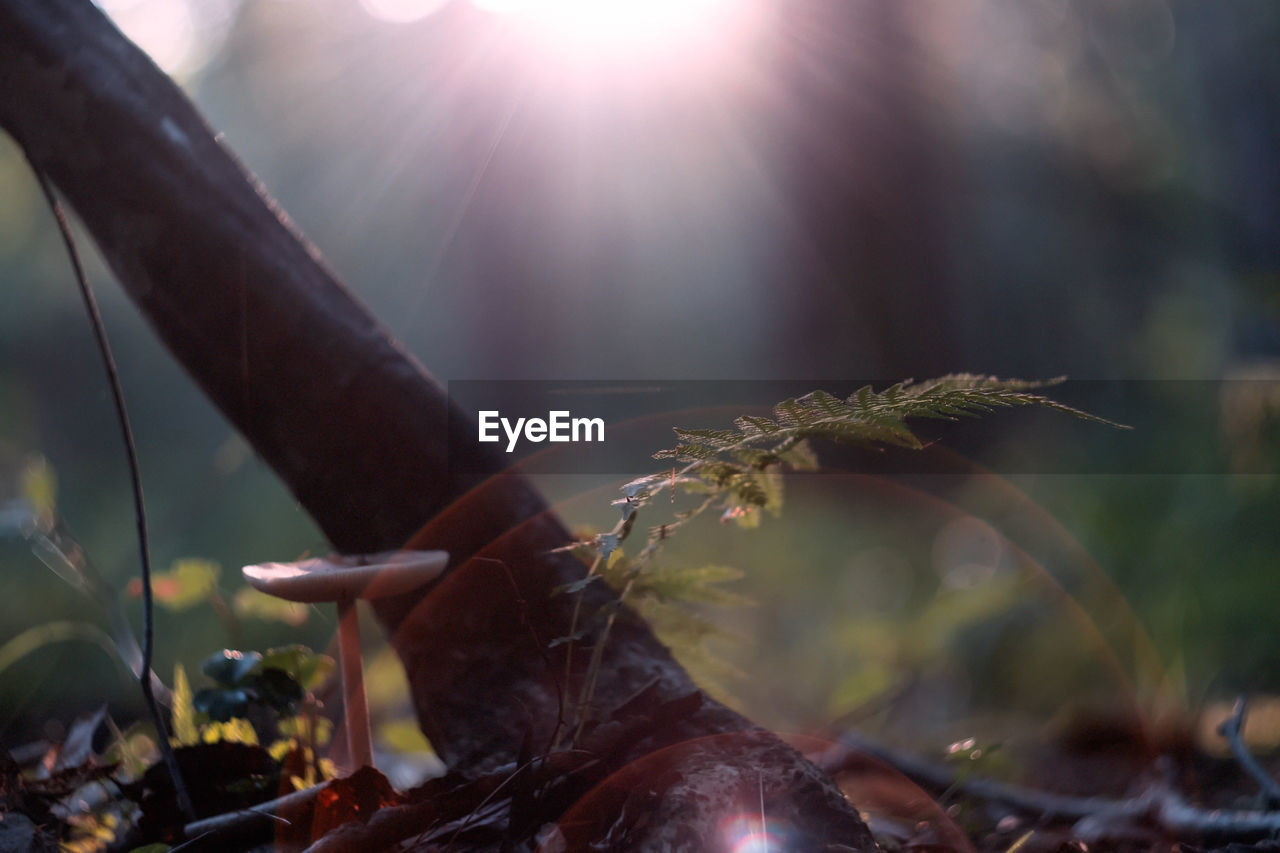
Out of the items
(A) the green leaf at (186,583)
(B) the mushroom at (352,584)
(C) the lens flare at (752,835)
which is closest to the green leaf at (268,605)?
(A) the green leaf at (186,583)

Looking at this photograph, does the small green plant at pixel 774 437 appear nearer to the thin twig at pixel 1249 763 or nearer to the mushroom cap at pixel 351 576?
the mushroom cap at pixel 351 576

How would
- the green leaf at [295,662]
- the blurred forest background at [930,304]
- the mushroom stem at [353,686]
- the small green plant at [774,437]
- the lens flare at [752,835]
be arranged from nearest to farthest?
the lens flare at [752,835] → the small green plant at [774,437] → the mushroom stem at [353,686] → the green leaf at [295,662] → the blurred forest background at [930,304]

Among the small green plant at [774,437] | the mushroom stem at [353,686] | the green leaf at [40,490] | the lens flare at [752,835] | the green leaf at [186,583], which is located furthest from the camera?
the green leaf at [186,583]

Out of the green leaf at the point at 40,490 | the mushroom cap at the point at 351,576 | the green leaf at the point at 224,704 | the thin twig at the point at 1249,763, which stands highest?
the green leaf at the point at 40,490

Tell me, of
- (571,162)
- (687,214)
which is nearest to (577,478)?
(571,162)

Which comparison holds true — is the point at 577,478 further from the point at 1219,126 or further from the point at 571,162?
the point at 1219,126

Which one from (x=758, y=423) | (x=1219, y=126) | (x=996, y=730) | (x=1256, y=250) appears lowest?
(x=996, y=730)

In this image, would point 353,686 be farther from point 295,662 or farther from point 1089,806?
point 1089,806
